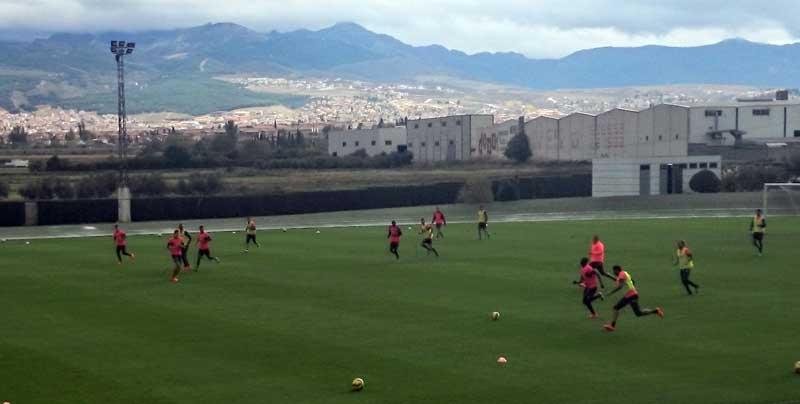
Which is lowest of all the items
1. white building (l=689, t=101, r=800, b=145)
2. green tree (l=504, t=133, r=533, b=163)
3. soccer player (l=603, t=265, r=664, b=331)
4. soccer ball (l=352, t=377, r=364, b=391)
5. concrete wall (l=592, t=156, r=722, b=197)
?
soccer ball (l=352, t=377, r=364, b=391)

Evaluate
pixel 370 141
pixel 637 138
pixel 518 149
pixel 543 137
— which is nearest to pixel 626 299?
pixel 637 138

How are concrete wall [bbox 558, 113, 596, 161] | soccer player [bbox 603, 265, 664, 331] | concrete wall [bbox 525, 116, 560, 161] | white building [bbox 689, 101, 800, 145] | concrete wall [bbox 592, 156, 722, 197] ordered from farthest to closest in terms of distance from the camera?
concrete wall [bbox 525, 116, 560, 161], concrete wall [bbox 558, 113, 596, 161], white building [bbox 689, 101, 800, 145], concrete wall [bbox 592, 156, 722, 197], soccer player [bbox 603, 265, 664, 331]

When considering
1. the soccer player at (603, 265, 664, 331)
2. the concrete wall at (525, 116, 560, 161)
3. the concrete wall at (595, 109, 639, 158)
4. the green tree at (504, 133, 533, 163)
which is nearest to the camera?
the soccer player at (603, 265, 664, 331)

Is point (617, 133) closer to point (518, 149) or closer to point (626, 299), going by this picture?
point (518, 149)

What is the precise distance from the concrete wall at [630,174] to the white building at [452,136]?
1318 inches

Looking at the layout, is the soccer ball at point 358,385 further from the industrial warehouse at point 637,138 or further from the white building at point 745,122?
the white building at point 745,122

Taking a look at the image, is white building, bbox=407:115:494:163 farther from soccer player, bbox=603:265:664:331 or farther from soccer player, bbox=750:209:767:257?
soccer player, bbox=603:265:664:331

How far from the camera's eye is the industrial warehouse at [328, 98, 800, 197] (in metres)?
83.4

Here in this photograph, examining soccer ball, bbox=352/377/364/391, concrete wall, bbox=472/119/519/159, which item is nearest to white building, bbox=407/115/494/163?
concrete wall, bbox=472/119/519/159

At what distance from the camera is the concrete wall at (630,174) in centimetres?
8219

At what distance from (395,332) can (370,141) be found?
10399cm

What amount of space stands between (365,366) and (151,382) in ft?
12.2

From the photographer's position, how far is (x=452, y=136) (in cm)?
11756

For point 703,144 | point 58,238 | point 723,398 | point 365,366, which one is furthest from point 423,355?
point 703,144
